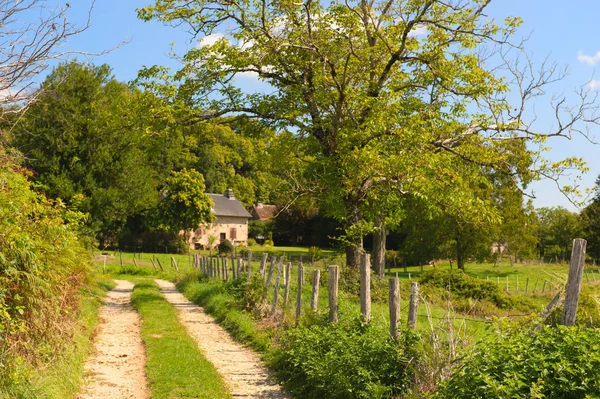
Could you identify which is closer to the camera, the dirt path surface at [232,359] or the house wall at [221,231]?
the dirt path surface at [232,359]

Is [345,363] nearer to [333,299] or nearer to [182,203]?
[333,299]

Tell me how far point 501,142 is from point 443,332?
1454 cm

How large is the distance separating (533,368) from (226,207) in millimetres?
65486

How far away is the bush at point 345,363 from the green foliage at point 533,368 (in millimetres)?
1712

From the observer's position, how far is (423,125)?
2062 cm

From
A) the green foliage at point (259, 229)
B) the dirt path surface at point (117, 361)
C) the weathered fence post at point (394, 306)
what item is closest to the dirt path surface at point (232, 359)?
the dirt path surface at point (117, 361)

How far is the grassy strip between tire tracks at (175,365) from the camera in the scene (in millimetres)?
9281

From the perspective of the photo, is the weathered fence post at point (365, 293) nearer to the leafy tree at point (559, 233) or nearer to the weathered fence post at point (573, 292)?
the weathered fence post at point (573, 292)

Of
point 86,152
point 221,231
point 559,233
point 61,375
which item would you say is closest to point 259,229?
point 221,231

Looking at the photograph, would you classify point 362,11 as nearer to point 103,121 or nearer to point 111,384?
point 103,121

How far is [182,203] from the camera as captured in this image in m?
58.4

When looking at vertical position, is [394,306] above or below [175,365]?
above

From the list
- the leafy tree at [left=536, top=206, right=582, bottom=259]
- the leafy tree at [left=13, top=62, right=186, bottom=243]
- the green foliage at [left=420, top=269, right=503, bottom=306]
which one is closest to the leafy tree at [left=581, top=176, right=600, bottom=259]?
the leafy tree at [left=536, top=206, right=582, bottom=259]

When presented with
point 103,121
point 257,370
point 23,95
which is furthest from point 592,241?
point 23,95
